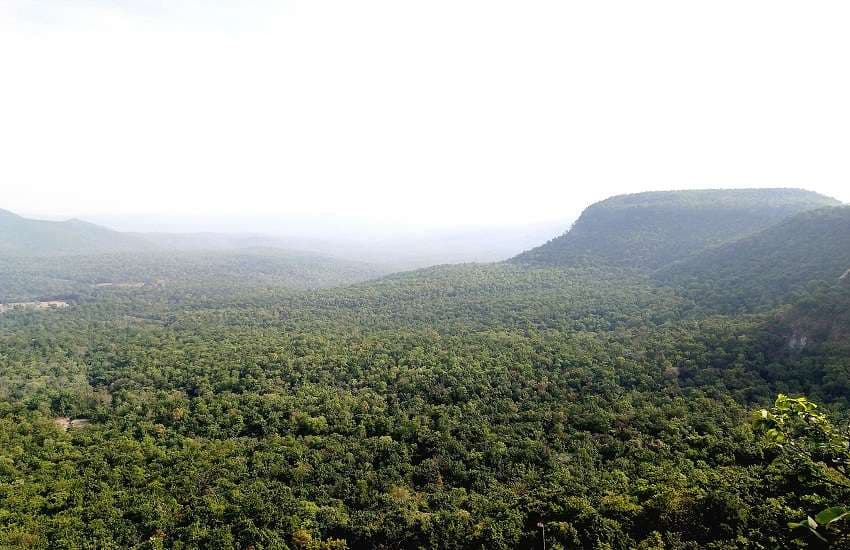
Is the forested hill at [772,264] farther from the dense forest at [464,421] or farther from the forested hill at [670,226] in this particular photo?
the forested hill at [670,226]

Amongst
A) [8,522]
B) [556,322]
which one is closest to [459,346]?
[556,322]

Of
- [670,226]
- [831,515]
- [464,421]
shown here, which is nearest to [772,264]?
[670,226]

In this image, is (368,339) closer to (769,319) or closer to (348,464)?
(348,464)

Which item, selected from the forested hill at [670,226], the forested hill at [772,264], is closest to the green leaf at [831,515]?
the forested hill at [772,264]

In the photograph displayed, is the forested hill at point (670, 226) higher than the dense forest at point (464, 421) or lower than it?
higher

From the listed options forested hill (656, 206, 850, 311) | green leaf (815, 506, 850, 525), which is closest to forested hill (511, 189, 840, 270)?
forested hill (656, 206, 850, 311)

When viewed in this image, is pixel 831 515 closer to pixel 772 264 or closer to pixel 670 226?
pixel 772 264
